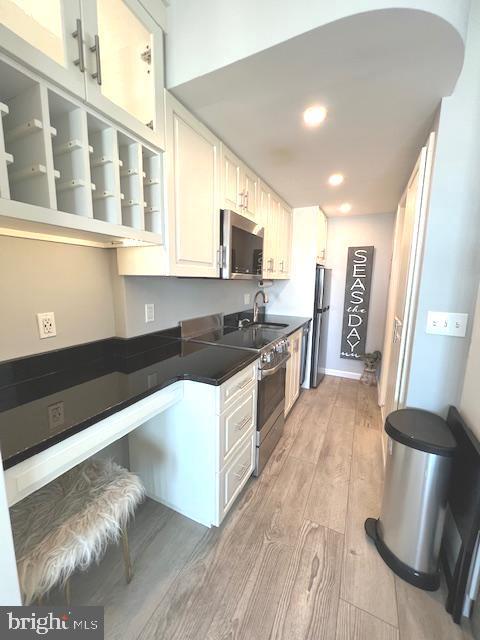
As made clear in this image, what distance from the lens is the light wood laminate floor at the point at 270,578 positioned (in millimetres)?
1039

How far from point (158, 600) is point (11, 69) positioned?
6.55 feet

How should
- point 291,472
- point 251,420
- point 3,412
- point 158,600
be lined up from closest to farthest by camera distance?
point 3,412, point 158,600, point 251,420, point 291,472

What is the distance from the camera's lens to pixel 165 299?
1.80 m

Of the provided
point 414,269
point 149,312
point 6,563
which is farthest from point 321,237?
point 6,563

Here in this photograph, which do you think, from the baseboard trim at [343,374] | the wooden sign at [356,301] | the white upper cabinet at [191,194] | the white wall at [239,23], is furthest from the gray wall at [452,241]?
the baseboard trim at [343,374]

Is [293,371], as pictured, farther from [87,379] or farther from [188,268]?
[87,379]

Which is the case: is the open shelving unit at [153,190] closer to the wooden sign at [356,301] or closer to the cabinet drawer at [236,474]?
the cabinet drawer at [236,474]

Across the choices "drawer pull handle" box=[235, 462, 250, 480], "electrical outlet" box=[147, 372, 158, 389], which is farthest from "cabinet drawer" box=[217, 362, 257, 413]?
"drawer pull handle" box=[235, 462, 250, 480]

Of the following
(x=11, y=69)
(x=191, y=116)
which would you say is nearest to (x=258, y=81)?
(x=191, y=116)

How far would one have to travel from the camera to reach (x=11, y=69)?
0.76m

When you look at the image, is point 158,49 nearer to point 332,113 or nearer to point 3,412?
point 332,113

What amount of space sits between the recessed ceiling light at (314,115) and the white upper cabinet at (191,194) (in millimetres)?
558

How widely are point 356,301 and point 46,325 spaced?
3.48 meters

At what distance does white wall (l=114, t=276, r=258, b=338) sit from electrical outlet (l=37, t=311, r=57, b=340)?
0.35 meters
